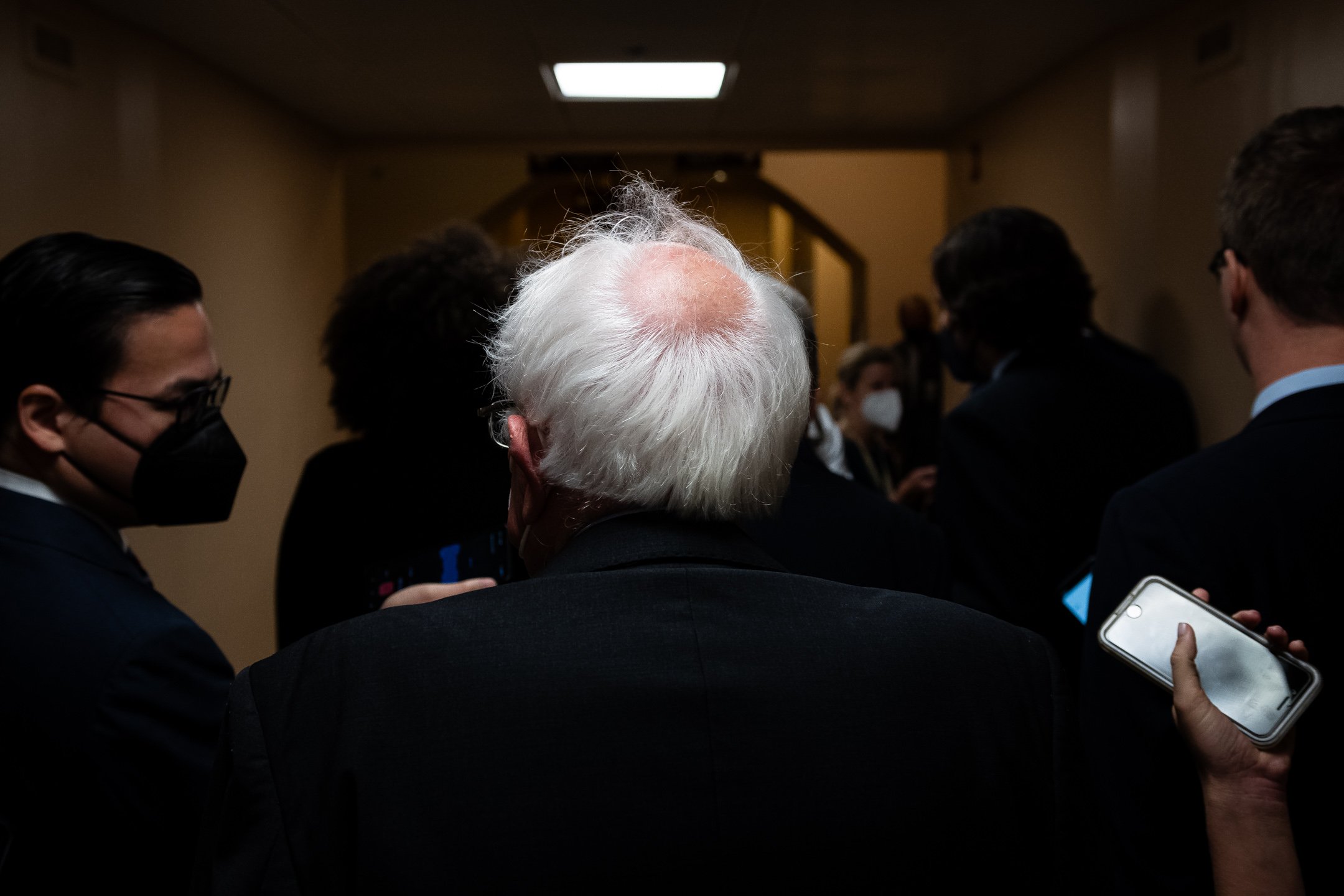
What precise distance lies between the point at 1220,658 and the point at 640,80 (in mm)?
3365

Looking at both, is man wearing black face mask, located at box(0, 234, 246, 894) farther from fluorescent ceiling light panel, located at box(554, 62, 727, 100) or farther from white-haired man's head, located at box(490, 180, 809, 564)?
fluorescent ceiling light panel, located at box(554, 62, 727, 100)

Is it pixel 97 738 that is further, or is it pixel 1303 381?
pixel 1303 381

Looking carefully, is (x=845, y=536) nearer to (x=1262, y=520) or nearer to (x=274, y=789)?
(x=1262, y=520)

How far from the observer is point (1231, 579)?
1.36 m

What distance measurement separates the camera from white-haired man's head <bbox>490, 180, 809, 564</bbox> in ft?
→ 3.04

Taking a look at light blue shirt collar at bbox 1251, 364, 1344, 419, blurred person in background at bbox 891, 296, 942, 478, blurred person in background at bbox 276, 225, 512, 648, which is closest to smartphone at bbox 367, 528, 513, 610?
blurred person in background at bbox 276, 225, 512, 648

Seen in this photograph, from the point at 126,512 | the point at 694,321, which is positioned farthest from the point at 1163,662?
the point at 126,512

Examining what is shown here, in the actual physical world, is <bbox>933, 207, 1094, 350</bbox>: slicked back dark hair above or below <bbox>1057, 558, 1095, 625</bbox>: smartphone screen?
above

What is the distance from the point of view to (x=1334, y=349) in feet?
4.59

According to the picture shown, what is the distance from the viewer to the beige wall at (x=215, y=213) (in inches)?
109

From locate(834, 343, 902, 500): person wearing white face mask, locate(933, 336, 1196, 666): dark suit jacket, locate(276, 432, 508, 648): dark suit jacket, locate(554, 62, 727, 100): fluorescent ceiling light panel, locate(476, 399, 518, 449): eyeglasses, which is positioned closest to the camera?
locate(476, 399, 518, 449): eyeglasses

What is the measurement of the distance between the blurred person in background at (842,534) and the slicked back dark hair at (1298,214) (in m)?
0.66

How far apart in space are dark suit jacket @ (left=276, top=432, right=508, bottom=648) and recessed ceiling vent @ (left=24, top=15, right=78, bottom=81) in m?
1.64

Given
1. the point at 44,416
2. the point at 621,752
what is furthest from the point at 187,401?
the point at 621,752
